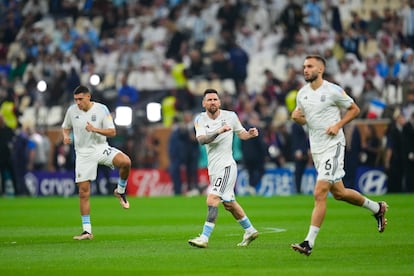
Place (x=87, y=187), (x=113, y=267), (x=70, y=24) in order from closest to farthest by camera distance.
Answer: (x=113, y=267), (x=87, y=187), (x=70, y=24)

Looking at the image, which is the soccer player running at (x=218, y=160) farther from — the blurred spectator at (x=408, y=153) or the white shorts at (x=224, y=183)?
the blurred spectator at (x=408, y=153)

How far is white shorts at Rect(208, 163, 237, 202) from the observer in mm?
15078

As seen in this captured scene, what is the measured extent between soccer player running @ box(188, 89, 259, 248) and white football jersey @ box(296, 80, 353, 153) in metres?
1.15

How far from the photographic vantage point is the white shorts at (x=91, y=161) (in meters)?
17.5

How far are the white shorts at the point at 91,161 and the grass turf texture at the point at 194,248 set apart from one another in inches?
40.0

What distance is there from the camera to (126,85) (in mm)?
35406

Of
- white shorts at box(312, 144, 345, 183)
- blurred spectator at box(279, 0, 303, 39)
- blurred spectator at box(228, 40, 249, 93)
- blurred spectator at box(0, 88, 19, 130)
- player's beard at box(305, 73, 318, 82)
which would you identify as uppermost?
blurred spectator at box(279, 0, 303, 39)

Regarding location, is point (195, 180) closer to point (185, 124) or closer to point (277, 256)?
point (185, 124)

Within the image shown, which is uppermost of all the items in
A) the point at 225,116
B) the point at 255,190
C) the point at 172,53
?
the point at 172,53

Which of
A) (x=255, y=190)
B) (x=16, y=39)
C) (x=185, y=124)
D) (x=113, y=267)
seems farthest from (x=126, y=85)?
(x=113, y=267)

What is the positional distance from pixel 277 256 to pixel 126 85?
22.3 meters

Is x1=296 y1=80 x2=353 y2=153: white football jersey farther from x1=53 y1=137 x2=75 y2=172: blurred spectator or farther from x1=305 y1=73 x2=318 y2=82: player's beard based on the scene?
x1=53 y1=137 x2=75 y2=172: blurred spectator

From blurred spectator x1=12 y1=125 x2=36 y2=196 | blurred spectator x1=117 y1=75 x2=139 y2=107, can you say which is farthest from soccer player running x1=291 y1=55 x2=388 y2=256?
blurred spectator x1=12 y1=125 x2=36 y2=196

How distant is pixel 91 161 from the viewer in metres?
17.7
